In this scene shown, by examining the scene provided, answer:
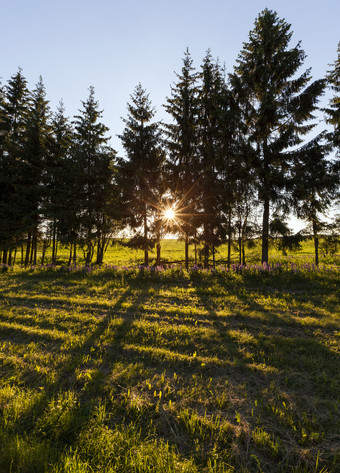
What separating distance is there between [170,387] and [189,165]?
1440cm

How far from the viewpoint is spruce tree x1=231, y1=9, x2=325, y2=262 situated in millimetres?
10953

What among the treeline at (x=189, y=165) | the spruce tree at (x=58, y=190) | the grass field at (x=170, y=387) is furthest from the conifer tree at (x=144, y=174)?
the grass field at (x=170, y=387)

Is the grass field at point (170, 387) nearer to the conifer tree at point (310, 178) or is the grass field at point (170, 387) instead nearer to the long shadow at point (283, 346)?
the long shadow at point (283, 346)

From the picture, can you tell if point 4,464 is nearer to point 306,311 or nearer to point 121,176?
point 306,311

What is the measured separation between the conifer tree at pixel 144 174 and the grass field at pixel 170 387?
Answer: 10.0 metres

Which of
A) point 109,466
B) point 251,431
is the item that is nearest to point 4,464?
point 109,466

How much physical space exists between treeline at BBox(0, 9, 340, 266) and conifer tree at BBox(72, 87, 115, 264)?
0.30 feet

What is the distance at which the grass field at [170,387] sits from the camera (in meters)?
1.90

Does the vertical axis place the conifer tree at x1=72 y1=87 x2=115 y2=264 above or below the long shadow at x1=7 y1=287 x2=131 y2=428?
above

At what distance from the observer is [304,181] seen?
1055 centimetres

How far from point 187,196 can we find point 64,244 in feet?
38.9

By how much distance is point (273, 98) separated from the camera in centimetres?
1114

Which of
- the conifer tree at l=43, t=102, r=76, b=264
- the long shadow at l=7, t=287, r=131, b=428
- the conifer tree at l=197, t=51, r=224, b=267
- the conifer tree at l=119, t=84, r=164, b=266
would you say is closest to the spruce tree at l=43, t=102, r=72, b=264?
the conifer tree at l=43, t=102, r=76, b=264

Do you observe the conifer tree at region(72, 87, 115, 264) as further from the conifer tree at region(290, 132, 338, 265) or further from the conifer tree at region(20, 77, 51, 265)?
the conifer tree at region(290, 132, 338, 265)
